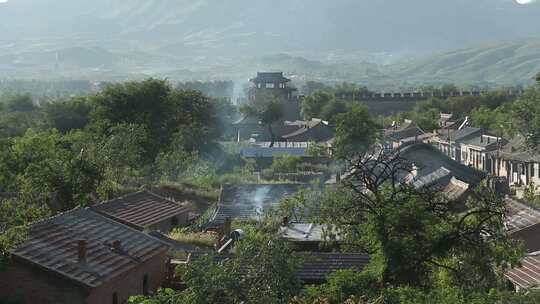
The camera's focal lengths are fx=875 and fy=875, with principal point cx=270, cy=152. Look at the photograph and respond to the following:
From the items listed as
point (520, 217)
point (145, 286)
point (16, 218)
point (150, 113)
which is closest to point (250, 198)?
point (520, 217)

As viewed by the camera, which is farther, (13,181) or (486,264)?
(13,181)

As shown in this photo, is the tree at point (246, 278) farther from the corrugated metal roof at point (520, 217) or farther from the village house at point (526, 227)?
the corrugated metal roof at point (520, 217)

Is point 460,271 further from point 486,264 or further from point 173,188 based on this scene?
point 173,188

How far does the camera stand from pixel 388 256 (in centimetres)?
1592

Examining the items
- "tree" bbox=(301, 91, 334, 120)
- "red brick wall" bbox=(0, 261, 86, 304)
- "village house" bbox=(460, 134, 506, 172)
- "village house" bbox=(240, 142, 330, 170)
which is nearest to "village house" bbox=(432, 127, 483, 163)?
"village house" bbox=(460, 134, 506, 172)

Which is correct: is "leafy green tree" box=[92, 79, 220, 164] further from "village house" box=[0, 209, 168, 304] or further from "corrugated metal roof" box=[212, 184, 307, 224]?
"village house" box=[0, 209, 168, 304]

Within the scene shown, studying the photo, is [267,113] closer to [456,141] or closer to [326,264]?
[456,141]

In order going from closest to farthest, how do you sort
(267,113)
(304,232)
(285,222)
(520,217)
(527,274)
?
(527,274)
(520,217)
(304,232)
(285,222)
(267,113)

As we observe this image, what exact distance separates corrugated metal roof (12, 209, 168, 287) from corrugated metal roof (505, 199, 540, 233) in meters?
9.34

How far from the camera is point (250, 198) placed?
3653cm

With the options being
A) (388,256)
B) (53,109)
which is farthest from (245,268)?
(53,109)

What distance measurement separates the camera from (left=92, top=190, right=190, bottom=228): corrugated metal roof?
26.5 m

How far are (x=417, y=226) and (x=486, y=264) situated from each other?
142 centimetres

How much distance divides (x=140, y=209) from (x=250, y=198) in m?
8.91
